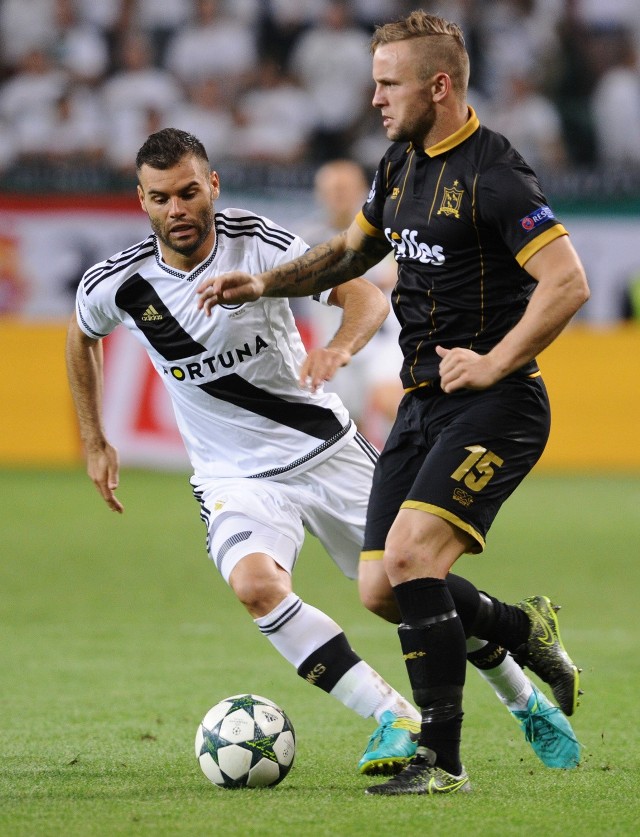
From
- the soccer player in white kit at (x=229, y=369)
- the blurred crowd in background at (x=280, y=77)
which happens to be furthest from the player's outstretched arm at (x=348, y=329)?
the blurred crowd in background at (x=280, y=77)

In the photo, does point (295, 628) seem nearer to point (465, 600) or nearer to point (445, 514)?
point (465, 600)

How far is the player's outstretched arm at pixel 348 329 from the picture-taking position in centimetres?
447

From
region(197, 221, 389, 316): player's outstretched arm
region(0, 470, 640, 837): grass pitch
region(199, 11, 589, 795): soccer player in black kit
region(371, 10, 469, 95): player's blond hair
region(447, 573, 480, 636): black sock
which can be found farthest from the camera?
region(197, 221, 389, 316): player's outstretched arm

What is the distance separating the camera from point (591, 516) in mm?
11773

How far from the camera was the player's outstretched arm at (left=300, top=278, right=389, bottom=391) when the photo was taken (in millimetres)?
4473

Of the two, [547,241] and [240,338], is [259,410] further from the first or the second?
[547,241]

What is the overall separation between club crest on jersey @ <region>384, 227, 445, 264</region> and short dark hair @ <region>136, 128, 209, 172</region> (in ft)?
2.65

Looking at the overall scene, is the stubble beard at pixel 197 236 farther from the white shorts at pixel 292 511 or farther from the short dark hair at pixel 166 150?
the white shorts at pixel 292 511

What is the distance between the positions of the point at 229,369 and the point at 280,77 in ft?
44.5

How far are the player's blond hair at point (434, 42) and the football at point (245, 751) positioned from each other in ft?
6.74

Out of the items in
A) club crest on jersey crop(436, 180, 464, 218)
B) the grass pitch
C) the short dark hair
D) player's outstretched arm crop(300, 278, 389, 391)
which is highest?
the short dark hair

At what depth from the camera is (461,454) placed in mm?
4133

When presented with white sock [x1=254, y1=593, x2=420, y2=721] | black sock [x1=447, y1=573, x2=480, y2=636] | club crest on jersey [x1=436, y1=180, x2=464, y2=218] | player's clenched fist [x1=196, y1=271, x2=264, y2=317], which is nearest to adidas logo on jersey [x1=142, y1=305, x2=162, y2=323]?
player's clenched fist [x1=196, y1=271, x2=264, y2=317]

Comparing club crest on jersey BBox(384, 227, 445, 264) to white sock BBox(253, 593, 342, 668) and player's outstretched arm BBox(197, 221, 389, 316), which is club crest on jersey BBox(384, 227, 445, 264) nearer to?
player's outstretched arm BBox(197, 221, 389, 316)
